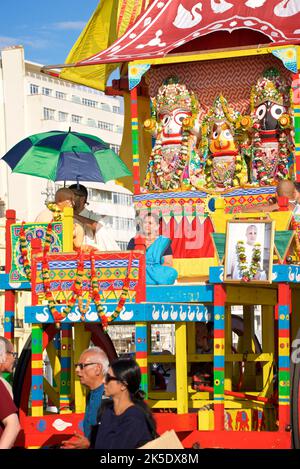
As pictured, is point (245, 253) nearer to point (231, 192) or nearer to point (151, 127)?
point (231, 192)

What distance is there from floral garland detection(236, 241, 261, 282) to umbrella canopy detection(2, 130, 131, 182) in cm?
364

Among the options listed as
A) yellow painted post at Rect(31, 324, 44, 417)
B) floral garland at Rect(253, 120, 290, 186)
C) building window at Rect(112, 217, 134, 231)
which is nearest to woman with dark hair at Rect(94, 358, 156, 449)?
yellow painted post at Rect(31, 324, 44, 417)

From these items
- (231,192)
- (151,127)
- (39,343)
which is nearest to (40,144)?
(151,127)

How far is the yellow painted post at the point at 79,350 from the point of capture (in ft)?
46.1

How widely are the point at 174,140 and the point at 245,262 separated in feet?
11.8

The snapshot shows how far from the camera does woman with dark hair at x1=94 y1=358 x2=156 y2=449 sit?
908cm

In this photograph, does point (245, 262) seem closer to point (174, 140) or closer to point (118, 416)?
point (174, 140)

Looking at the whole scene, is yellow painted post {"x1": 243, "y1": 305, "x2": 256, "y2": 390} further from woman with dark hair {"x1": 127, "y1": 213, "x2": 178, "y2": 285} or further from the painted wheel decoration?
the painted wheel decoration

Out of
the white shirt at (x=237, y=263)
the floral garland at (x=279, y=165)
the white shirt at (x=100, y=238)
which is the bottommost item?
the white shirt at (x=237, y=263)

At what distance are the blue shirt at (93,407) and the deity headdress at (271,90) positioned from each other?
5746 mm

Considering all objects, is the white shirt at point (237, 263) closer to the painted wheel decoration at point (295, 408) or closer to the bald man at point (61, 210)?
the painted wheel decoration at point (295, 408)

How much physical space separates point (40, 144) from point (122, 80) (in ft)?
7.58

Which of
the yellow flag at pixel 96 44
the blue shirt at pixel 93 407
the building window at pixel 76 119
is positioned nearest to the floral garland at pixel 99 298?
the blue shirt at pixel 93 407

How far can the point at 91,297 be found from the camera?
13305mm
